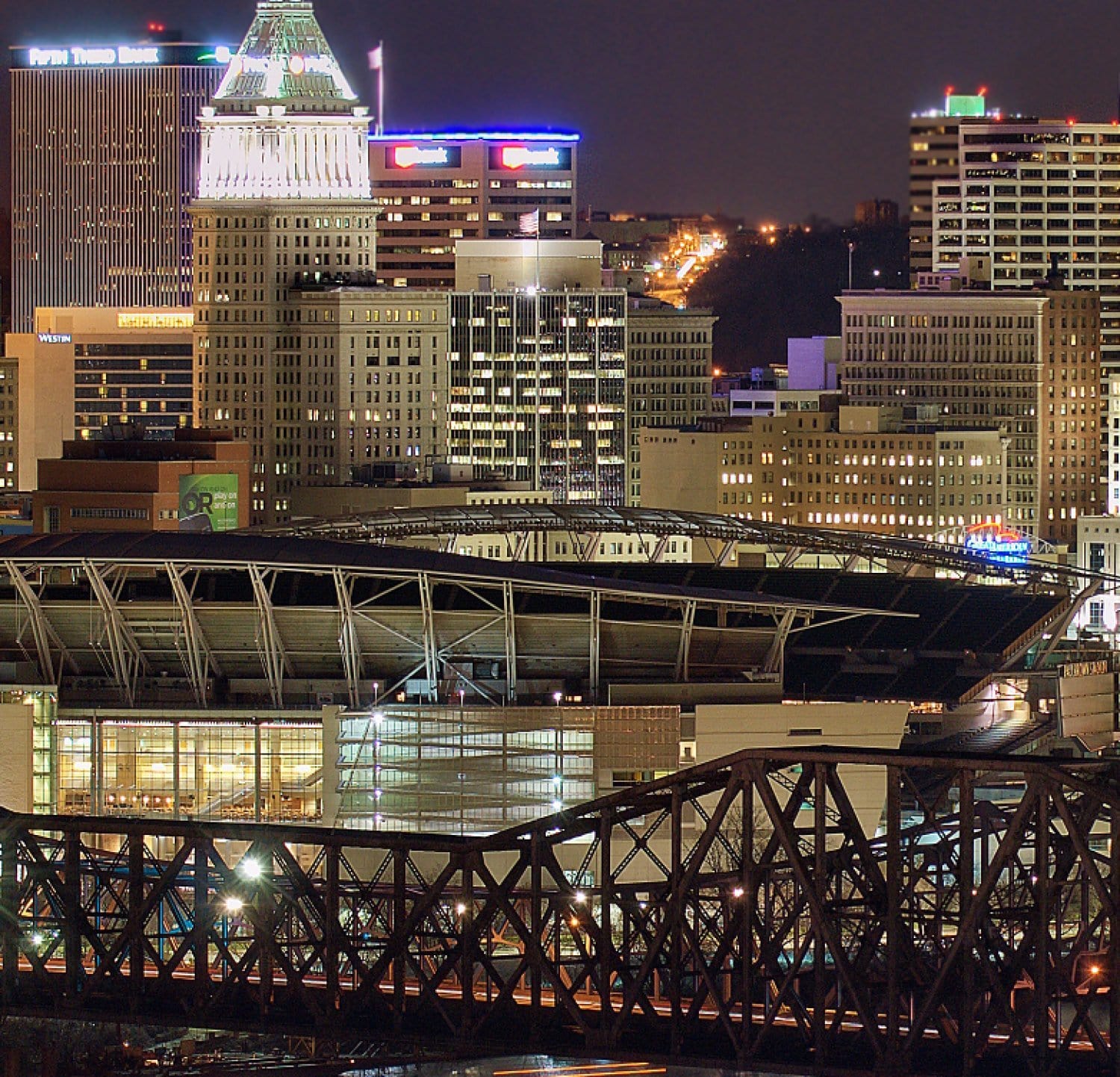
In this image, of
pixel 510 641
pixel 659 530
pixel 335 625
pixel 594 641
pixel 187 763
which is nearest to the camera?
pixel 187 763

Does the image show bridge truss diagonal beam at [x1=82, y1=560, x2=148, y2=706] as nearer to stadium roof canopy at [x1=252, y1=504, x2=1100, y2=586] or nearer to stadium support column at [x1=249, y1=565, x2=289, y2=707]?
stadium support column at [x1=249, y1=565, x2=289, y2=707]

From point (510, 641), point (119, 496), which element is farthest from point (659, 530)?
point (119, 496)

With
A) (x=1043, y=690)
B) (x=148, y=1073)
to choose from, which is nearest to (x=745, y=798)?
(x=148, y=1073)

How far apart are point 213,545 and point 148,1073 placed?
33.2m

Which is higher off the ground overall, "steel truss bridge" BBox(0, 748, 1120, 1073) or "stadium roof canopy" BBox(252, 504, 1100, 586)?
"stadium roof canopy" BBox(252, 504, 1100, 586)

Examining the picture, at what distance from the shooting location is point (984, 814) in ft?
233

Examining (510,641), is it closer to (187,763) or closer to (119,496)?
(187,763)

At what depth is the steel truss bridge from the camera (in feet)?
218

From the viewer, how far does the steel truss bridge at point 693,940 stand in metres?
66.4

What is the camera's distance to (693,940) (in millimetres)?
69375

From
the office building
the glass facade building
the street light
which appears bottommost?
the glass facade building

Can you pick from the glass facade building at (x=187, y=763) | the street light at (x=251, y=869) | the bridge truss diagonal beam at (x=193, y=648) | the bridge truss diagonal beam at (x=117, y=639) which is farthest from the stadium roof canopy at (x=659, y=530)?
the street light at (x=251, y=869)

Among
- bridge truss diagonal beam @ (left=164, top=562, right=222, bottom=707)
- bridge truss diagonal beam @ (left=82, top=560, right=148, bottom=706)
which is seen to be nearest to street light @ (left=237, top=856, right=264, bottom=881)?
bridge truss diagonal beam @ (left=164, top=562, right=222, bottom=707)

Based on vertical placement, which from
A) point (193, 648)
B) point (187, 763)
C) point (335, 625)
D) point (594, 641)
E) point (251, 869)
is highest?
point (335, 625)
